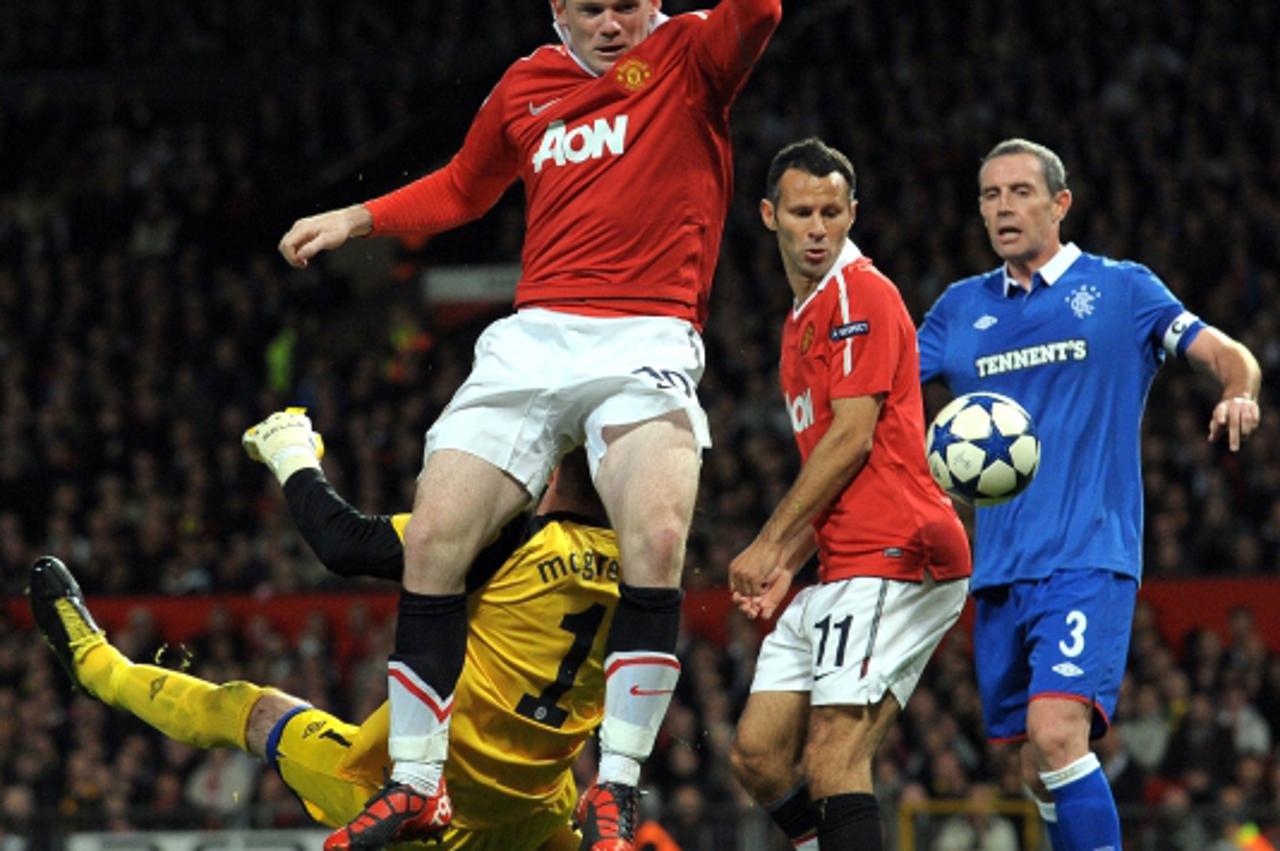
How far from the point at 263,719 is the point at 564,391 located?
6.37ft

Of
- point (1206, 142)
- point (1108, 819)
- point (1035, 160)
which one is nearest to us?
point (1108, 819)

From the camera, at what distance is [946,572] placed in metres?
6.68

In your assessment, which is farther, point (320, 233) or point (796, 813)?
point (796, 813)

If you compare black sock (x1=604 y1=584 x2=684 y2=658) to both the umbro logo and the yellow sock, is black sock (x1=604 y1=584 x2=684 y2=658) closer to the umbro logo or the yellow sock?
the umbro logo

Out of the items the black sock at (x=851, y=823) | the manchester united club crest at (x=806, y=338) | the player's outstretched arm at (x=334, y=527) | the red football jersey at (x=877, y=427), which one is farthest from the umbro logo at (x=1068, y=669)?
the player's outstretched arm at (x=334, y=527)

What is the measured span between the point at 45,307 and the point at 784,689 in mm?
14409

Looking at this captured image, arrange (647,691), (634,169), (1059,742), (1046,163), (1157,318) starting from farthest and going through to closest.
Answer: (1046,163), (1157,318), (1059,742), (634,169), (647,691)

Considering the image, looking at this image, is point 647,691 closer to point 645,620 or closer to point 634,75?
point 645,620

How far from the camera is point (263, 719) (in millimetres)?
7035

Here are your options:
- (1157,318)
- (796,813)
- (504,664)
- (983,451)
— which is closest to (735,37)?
(983,451)

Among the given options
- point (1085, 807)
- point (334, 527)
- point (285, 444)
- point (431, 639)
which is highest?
point (285, 444)

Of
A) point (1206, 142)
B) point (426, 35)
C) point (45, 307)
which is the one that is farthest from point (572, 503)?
point (426, 35)

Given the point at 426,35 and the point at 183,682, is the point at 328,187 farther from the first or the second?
the point at 183,682

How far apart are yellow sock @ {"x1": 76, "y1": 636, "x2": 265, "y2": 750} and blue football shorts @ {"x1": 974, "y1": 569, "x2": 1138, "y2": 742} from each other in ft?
8.31
